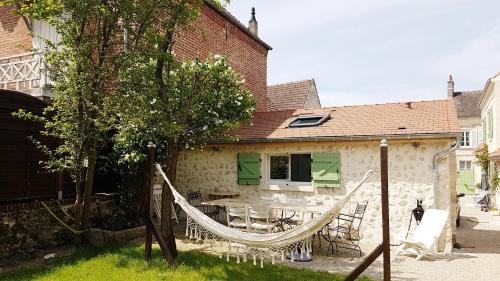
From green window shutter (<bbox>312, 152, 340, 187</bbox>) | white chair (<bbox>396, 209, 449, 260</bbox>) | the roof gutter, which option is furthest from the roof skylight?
white chair (<bbox>396, 209, 449, 260</bbox>)

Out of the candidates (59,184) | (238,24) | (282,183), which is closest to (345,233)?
(282,183)

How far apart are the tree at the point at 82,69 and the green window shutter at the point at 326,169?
507 cm

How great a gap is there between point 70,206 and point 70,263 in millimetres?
2193

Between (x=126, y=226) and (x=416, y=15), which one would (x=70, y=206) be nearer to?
(x=126, y=226)

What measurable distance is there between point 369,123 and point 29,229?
8.26 meters

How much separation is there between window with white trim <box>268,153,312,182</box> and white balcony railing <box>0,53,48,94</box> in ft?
21.0

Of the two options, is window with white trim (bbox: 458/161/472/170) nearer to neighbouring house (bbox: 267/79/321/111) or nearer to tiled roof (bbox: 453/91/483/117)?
tiled roof (bbox: 453/91/483/117)

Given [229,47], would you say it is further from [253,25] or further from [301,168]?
[301,168]

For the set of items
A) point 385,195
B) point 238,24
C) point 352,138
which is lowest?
point 385,195

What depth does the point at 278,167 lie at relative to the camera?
10.4 meters

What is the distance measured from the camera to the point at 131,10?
7.08 meters

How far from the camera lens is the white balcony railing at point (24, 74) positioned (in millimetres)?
9328

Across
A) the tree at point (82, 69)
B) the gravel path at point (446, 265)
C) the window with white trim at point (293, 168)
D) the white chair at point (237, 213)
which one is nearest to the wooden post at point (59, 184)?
the tree at point (82, 69)

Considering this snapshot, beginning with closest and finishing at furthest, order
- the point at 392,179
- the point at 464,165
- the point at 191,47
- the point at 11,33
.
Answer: the point at 392,179 → the point at 11,33 → the point at 191,47 → the point at 464,165
